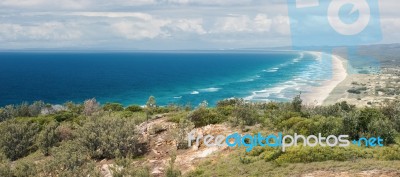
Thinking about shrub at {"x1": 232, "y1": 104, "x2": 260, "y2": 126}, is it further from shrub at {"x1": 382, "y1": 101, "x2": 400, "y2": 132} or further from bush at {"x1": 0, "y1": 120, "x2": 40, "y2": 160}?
bush at {"x1": 0, "y1": 120, "x2": 40, "y2": 160}

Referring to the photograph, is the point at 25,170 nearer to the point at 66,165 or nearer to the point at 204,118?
the point at 66,165

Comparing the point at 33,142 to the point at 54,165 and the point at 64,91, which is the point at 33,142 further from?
the point at 64,91

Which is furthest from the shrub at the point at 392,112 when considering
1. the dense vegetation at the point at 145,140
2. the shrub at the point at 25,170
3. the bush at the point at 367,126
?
the shrub at the point at 25,170

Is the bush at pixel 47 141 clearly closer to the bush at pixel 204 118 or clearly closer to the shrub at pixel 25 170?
the shrub at pixel 25 170

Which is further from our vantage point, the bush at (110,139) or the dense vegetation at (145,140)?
the bush at (110,139)

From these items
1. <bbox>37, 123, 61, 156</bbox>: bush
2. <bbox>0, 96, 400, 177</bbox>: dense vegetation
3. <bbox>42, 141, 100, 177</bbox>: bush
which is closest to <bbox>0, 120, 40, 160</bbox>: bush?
<bbox>0, 96, 400, 177</bbox>: dense vegetation

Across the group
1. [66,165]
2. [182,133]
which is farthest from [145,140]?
[66,165]

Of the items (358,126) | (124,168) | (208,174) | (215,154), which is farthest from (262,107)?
(124,168)
